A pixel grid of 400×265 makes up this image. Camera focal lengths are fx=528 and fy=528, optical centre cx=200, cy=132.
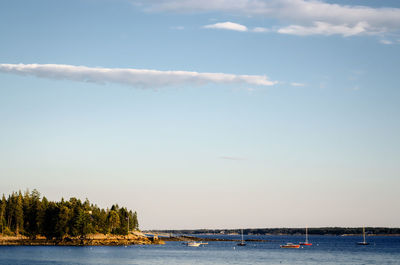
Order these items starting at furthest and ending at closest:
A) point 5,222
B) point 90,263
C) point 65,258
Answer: point 5,222 < point 65,258 < point 90,263

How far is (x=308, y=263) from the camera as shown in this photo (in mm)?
141000

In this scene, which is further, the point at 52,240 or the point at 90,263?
the point at 52,240

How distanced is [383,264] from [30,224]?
410 feet

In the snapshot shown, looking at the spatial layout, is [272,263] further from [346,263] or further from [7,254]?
[7,254]

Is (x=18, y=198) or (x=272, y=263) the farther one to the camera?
(x=18, y=198)

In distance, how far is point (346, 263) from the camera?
14150cm

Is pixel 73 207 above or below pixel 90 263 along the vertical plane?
above

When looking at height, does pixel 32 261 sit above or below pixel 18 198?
below

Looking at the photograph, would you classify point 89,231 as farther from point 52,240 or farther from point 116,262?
point 116,262

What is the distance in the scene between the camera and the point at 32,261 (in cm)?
12681

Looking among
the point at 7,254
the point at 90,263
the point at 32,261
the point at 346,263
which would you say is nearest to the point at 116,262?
the point at 90,263

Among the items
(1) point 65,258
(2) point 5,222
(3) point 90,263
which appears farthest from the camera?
(2) point 5,222

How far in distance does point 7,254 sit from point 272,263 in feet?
237

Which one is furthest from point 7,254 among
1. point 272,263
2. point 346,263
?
point 346,263
